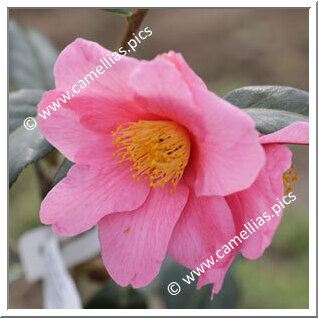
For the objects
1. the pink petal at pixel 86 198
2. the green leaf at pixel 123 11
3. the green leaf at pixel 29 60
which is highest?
the green leaf at pixel 29 60

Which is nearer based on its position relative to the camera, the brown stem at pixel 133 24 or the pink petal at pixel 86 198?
the pink petal at pixel 86 198

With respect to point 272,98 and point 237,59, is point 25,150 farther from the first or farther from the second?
point 237,59

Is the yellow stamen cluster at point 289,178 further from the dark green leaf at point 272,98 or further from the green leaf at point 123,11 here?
the green leaf at point 123,11

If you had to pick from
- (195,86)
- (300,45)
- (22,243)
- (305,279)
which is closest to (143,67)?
(195,86)

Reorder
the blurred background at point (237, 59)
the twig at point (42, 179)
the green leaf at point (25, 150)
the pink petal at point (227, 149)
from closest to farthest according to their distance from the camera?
the pink petal at point (227, 149)
the green leaf at point (25, 150)
the twig at point (42, 179)
the blurred background at point (237, 59)

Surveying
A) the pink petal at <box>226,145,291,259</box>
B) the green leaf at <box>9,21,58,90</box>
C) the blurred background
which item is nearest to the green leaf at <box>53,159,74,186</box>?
the pink petal at <box>226,145,291,259</box>

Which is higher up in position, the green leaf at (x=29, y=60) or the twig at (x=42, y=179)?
the green leaf at (x=29, y=60)

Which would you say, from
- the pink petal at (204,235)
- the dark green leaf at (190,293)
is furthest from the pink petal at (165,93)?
the dark green leaf at (190,293)

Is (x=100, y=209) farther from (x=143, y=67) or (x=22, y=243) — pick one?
(x=22, y=243)
